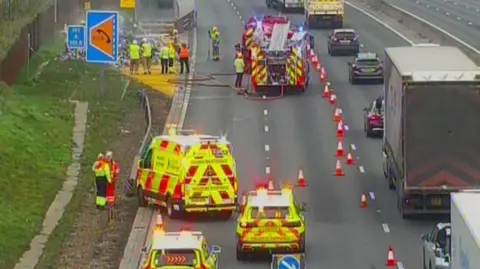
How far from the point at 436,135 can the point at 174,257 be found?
9640 millimetres

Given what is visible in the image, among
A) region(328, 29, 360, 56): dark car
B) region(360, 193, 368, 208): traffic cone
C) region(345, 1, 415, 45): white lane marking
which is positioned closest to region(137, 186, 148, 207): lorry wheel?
region(360, 193, 368, 208): traffic cone

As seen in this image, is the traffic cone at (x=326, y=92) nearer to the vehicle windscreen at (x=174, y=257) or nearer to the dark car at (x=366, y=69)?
the dark car at (x=366, y=69)

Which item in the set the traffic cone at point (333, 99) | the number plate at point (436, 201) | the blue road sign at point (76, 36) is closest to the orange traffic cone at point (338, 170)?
the number plate at point (436, 201)

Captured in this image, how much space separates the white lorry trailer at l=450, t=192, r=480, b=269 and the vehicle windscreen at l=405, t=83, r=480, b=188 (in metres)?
12.9

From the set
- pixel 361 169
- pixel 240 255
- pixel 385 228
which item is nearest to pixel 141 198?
pixel 240 255

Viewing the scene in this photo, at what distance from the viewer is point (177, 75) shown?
198 feet

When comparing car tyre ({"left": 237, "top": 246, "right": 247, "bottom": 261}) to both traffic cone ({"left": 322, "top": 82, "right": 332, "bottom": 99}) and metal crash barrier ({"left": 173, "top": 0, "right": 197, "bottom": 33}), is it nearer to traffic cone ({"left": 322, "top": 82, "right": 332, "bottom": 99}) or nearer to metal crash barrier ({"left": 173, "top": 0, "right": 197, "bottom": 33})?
traffic cone ({"left": 322, "top": 82, "right": 332, "bottom": 99})

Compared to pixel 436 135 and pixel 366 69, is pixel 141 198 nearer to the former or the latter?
pixel 436 135

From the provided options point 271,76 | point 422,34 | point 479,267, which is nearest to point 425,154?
point 479,267

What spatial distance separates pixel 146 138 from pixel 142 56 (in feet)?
66.0

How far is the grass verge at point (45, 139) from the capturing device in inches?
1187

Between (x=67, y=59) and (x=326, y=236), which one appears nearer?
(x=326, y=236)

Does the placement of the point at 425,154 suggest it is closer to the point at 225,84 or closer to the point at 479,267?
the point at 479,267

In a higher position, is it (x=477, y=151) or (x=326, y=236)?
(x=477, y=151)
